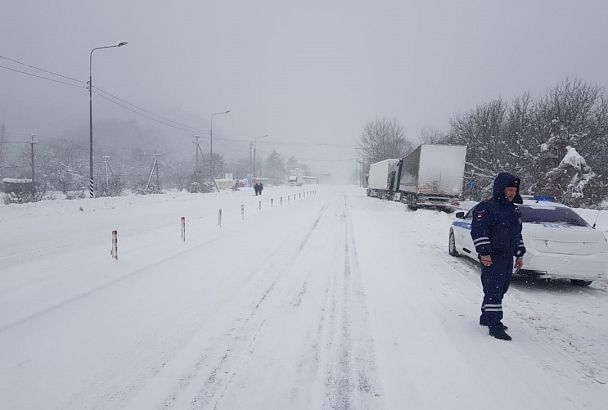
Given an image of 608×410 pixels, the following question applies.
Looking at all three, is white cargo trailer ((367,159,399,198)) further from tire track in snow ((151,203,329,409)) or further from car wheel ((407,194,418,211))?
tire track in snow ((151,203,329,409))

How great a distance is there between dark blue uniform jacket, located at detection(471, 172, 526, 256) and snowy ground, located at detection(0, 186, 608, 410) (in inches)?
45.9

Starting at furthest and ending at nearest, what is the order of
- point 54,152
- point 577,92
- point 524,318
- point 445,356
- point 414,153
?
point 54,152, point 577,92, point 414,153, point 524,318, point 445,356

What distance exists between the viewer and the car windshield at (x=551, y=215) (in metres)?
7.11

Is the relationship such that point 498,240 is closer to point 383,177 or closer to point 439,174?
point 439,174

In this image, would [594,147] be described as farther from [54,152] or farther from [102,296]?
[54,152]

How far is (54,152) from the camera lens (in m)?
90.0

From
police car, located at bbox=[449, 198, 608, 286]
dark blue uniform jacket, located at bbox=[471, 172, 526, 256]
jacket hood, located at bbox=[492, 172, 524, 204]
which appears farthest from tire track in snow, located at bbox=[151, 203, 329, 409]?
police car, located at bbox=[449, 198, 608, 286]

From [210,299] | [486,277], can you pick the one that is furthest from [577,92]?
[210,299]

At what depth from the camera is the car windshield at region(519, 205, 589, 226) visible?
711 centimetres

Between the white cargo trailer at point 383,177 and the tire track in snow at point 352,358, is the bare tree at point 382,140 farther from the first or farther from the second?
the tire track in snow at point 352,358

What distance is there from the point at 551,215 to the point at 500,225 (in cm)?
360

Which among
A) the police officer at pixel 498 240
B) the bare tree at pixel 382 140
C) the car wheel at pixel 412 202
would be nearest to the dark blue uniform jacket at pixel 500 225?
the police officer at pixel 498 240

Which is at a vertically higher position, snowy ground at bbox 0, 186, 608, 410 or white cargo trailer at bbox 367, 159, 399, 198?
white cargo trailer at bbox 367, 159, 399, 198

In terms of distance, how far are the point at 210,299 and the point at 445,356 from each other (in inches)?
144
